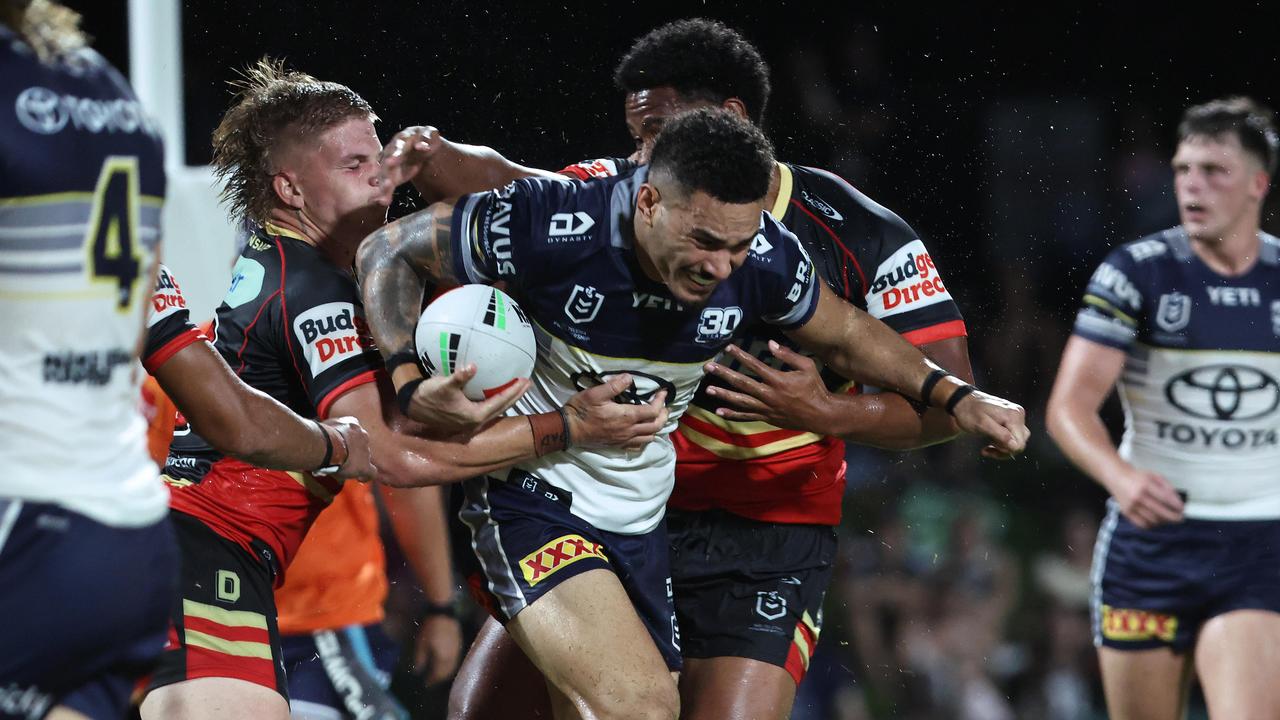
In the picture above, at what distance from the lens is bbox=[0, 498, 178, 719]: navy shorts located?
1.79m

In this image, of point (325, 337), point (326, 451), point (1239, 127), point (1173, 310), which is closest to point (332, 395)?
point (325, 337)

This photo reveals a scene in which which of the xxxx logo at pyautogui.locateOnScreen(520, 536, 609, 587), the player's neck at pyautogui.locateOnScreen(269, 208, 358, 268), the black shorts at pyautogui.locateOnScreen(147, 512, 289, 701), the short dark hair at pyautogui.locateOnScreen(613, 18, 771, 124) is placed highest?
the short dark hair at pyautogui.locateOnScreen(613, 18, 771, 124)

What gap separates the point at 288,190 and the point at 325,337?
0.53 metres

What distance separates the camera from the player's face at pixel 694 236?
10.1ft

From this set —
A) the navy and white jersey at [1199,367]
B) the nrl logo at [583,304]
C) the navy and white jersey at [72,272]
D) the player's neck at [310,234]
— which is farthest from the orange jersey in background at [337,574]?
the navy and white jersey at [72,272]

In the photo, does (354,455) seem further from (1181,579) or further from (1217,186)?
(1217,186)

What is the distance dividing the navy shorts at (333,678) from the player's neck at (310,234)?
1472mm

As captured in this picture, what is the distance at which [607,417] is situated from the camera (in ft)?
10.8

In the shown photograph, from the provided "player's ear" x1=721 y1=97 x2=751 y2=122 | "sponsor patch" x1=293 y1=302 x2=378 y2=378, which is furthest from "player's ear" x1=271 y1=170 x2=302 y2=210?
"player's ear" x1=721 y1=97 x2=751 y2=122

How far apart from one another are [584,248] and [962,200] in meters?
5.47

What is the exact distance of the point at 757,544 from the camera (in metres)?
4.03

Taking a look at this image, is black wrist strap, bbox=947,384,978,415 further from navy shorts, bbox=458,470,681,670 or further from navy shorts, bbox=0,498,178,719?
navy shorts, bbox=0,498,178,719

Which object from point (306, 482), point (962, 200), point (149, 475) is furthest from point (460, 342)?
point (962, 200)

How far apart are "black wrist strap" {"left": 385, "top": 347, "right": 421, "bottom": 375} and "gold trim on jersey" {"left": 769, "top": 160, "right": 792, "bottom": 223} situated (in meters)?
1.16
